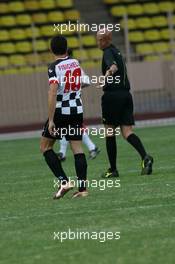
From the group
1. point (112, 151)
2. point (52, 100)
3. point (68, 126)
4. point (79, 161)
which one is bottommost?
point (112, 151)

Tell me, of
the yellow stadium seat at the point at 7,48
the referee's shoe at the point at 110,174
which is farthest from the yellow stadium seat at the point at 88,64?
the referee's shoe at the point at 110,174

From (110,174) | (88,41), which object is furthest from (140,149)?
(88,41)

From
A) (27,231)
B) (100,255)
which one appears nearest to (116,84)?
(27,231)

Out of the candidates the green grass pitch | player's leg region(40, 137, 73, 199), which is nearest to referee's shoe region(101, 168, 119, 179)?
the green grass pitch

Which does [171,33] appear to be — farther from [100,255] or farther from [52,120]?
[100,255]

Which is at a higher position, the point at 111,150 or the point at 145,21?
the point at 145,21

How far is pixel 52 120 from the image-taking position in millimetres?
11492

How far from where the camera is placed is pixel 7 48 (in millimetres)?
32125

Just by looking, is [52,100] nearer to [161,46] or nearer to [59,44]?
[59,44]

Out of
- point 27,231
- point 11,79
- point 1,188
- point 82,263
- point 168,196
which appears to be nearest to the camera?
point 82,263

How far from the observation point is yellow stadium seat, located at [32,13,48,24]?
3405 cm

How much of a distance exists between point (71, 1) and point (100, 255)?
27.9m

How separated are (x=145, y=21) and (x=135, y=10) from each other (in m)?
0.67

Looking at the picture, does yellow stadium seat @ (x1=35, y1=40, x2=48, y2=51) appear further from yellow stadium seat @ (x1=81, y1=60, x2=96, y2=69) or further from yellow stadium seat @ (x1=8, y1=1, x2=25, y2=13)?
yellow stadium seat @ (x1=81, y1=60, x2=96, y2=69)
